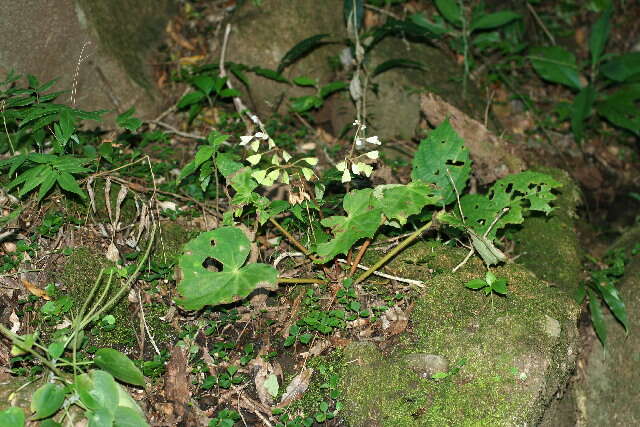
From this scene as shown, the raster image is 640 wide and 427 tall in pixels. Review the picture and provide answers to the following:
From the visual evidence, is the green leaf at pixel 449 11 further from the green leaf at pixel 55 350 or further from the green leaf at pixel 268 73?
the green leaf at pixel 55 350

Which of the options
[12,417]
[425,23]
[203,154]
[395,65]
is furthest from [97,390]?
[425,23]

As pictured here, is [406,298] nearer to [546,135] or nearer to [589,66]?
[546,135]

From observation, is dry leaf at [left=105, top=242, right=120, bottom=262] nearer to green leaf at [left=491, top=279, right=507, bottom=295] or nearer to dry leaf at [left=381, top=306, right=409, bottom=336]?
dry leaf at [left=381, top=306, right=409, bottom=336]

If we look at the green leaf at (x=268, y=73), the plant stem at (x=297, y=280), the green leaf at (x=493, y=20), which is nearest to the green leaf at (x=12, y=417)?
the plant stem at (x=297, y=280)

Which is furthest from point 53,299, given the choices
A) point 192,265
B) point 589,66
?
point 589,66

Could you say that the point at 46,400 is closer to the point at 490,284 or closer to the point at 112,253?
the point at 112,253

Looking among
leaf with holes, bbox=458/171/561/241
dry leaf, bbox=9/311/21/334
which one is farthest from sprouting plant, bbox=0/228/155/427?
leaf with holes, bbox=458/171/561/241

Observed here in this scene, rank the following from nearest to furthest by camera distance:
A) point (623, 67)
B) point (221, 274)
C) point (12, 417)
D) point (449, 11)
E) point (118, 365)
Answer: point (12, 417) < point (118, 365) < point (221, 274) < point (623, 67) < point (449, 11)
